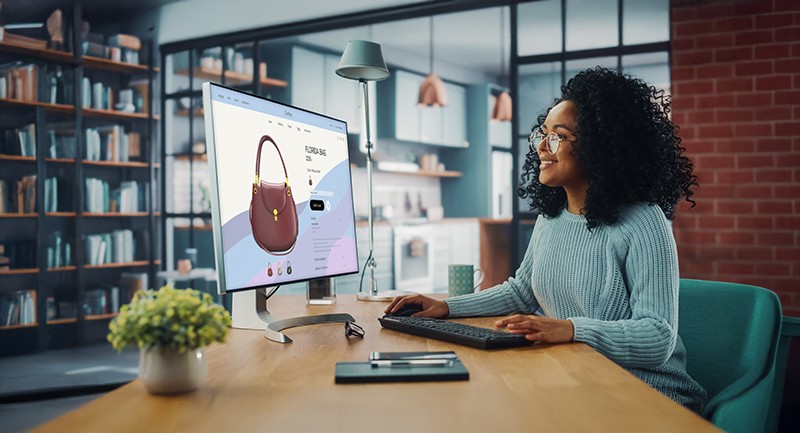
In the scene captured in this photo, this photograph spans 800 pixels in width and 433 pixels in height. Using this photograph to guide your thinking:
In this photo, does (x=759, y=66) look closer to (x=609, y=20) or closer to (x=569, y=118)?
(x=609, y=20)

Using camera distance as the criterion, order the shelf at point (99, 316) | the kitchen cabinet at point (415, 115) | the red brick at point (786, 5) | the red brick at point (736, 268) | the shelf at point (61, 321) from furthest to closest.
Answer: the kitchen cabinet at point (415, 115), the shelf at point (99, 316), the shelf at point (61, 321), the red brick at point (736, 268), the red brick at point (786, 5)

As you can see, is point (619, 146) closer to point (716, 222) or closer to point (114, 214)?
point (716, 222)

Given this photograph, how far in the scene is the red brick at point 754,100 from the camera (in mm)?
3559

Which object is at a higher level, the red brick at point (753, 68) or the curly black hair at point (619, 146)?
the red brick at point (753, 68)

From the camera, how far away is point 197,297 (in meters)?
0.93

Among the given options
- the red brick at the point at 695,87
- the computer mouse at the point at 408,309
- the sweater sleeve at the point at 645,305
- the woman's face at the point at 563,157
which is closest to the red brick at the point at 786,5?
the red brick at the point at 695,87

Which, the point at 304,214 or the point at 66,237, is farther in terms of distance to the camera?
the point at 66,237

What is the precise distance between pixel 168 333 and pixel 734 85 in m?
3.55

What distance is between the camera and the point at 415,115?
7988 millimetres

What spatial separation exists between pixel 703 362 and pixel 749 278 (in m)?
2.30

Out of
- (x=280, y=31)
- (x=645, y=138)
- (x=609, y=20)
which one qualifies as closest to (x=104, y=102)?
(x=280, y=31)

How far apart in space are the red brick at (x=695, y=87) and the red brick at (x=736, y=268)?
94cm

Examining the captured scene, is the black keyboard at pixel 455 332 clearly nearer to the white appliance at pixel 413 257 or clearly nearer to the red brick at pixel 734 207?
the red brick at pixel 734 207

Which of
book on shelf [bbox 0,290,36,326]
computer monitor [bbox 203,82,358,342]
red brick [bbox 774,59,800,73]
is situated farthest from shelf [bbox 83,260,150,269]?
red brick [bbox 774,59,800,73]
